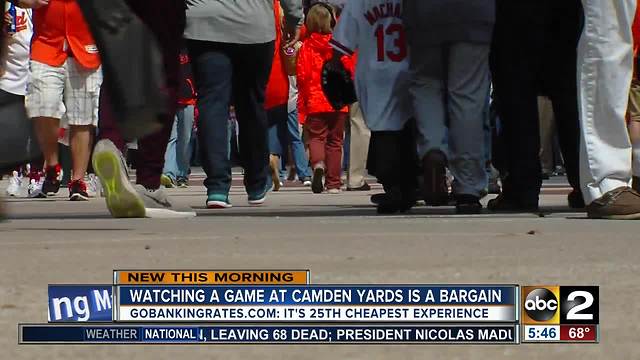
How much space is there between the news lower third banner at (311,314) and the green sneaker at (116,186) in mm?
3701

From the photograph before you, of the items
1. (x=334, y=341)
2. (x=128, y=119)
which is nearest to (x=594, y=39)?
(x=128, y=119)

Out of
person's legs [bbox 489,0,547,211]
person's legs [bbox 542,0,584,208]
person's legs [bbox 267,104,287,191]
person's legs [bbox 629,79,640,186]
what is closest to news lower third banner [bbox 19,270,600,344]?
person's legs [bbox 489,0,547,211]

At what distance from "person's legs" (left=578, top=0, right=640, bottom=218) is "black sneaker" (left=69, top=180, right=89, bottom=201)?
5.19m

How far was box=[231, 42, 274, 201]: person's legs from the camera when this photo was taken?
9211 millimetres

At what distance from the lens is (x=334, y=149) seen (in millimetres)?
13492

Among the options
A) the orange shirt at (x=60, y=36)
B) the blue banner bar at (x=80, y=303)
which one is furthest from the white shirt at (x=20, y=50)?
the blue banner bar at (x=80, y=303)

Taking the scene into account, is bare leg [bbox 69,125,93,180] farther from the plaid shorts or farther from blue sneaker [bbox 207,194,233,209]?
blue sneaker [bbox 207,194,233,209]

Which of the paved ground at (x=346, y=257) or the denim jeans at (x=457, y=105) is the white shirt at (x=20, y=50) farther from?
the paved ground at (x=346, y=257)

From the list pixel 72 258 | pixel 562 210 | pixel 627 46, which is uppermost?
pixel 627 46

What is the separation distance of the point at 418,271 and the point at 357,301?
0.59 m

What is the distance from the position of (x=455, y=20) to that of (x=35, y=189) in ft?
18.0

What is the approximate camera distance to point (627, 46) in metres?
6.67

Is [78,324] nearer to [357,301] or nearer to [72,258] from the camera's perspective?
[357,301]

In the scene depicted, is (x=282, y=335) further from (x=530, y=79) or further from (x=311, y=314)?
(x=530, y=79)
